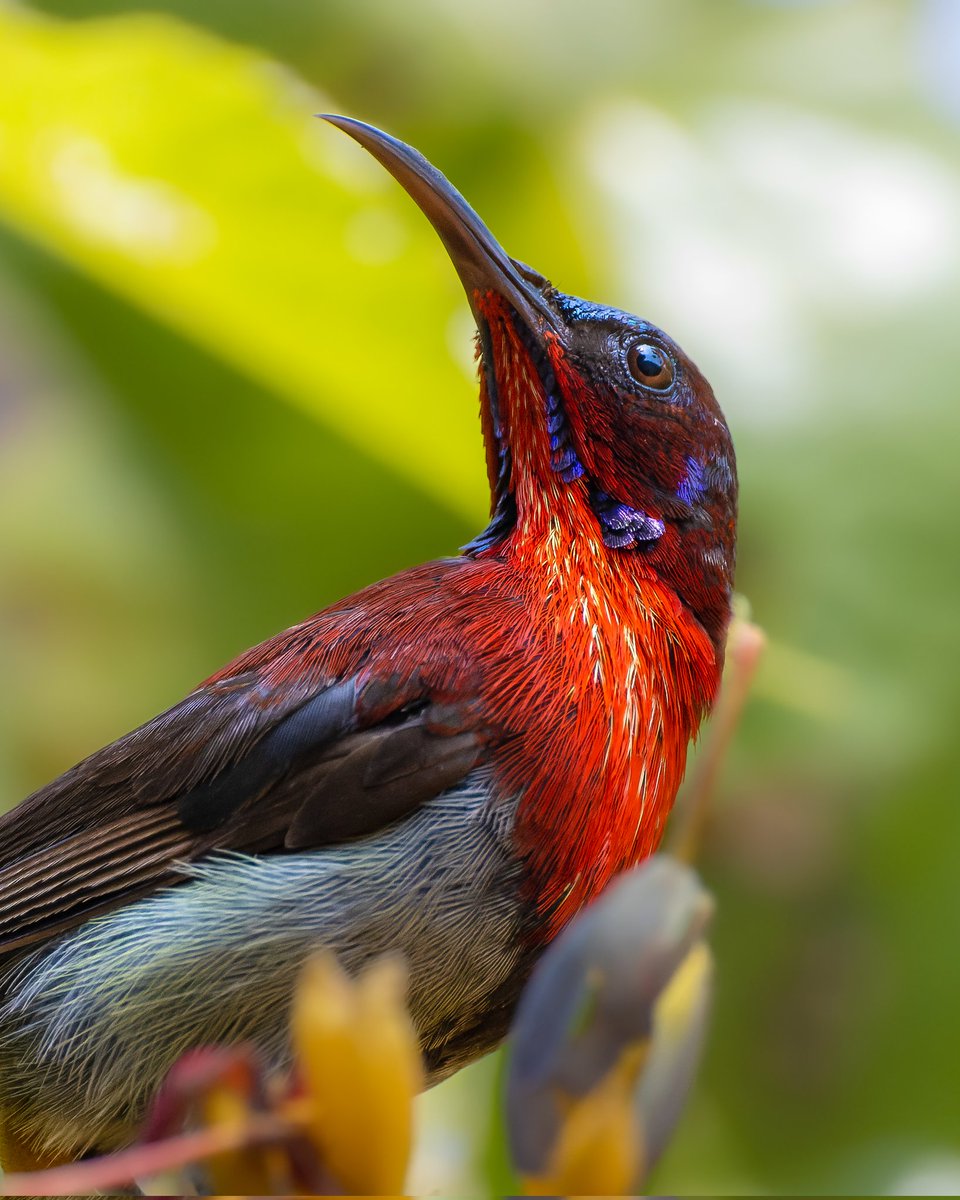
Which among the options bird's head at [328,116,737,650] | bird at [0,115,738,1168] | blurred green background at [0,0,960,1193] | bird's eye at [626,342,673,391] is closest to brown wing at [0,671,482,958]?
bird at [0,115,738,1168]

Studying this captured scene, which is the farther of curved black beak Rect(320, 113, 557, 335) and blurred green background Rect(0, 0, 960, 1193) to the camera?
blurred green background Rect(0, 0, 960, 1193)

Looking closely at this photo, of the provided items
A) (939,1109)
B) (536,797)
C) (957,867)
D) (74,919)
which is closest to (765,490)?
(957,867)

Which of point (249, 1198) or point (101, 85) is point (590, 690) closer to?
point (249, 1198)

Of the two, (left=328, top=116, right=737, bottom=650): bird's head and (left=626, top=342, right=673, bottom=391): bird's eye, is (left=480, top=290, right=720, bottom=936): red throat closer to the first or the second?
(left=328, top=116, right=737, bottom=650): bird's head

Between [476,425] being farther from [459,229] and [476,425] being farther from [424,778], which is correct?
[424,778]

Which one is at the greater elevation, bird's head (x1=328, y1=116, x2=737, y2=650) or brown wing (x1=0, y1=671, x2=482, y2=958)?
bird's head (x1=328, y1=116, x2=737, y2=650)

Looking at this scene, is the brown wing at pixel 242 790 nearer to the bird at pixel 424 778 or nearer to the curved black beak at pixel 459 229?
the bird at pixel 424 778
